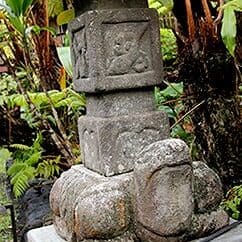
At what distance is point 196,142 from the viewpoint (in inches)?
114

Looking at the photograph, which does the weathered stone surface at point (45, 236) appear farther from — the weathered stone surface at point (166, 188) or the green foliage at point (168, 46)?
the green foliage at point (168, 46)

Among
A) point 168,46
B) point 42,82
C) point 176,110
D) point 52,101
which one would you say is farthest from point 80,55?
point 168,46

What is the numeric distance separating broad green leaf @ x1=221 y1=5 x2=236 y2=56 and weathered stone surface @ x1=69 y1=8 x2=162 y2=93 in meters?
0.28

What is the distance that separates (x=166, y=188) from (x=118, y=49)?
54 centimetres

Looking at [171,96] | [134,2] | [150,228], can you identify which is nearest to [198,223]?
[150,228]

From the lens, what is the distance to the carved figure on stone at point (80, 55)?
1.97m

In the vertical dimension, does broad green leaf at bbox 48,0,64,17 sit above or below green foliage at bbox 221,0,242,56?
above

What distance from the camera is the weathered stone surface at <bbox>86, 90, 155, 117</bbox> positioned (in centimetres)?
195

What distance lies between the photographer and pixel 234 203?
8.34 feet

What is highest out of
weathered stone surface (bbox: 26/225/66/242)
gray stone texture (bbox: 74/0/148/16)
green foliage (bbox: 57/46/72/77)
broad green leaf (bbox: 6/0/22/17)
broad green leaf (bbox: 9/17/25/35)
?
broad green leaf (bbox: 6/0/22/17)

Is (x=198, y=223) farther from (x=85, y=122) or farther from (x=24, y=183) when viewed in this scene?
(x=24, y=183)

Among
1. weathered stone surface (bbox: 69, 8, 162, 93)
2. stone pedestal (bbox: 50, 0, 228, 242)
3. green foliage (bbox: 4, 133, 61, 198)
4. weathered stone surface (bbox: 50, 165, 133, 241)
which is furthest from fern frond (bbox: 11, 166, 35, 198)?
weathered stone surface (bbox: 69, 8, 162, 93)

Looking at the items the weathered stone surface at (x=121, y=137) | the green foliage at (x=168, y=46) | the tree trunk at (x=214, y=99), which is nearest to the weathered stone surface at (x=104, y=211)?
the weathered stone surface at (x=121, y=137)

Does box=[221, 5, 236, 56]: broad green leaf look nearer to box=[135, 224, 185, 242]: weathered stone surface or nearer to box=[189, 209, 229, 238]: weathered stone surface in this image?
box=[189, 209, 229, 238]: weathered stone surface
